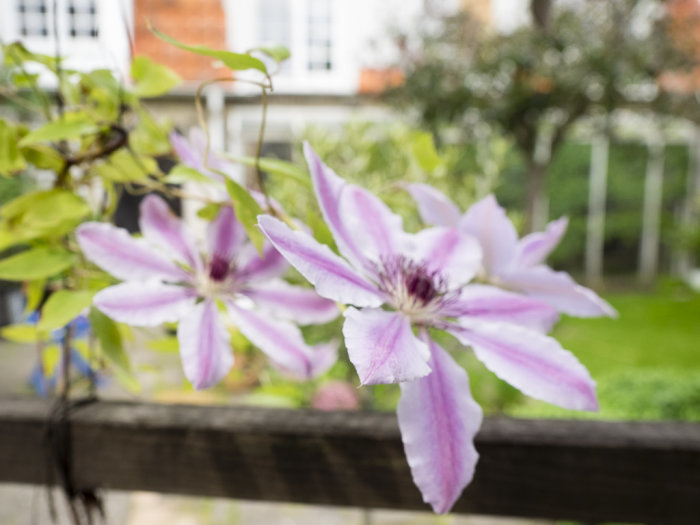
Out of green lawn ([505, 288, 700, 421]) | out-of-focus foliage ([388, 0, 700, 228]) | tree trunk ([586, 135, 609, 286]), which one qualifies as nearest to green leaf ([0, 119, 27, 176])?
→ green lawn ([505, 288, 700, 421])

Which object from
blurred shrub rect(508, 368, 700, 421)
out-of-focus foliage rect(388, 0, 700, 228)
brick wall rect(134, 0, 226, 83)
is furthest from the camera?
brick wall rect(134, 0, 226, 83)

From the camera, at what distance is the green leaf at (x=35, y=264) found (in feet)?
1.26

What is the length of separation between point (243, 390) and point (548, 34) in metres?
3.31

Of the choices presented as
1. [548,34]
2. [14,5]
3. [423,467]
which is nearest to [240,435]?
[423,467]

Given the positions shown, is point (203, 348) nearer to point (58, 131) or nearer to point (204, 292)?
point (204, 292)

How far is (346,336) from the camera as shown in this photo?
0.23 m

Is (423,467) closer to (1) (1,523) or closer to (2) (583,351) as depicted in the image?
A: (1) (1,523)

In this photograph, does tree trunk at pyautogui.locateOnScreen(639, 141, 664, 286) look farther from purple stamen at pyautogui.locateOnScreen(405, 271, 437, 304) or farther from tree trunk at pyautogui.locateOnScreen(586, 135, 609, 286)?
purple stamen at pyautogui.locateOnScreen(405, 271, 437, 304)

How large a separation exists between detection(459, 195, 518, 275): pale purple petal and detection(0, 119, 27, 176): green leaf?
30cm

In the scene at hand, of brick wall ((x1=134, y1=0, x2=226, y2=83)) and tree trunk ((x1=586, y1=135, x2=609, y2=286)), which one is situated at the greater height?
brick wall ((x1=134, y1=0, x2=226, y2=83))

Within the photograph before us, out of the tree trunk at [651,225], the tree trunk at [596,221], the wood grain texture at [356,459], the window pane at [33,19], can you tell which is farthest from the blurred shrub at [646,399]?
the tree trunk at [651,225]

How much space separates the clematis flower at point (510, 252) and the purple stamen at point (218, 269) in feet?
0.44

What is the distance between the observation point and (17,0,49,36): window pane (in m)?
5.68

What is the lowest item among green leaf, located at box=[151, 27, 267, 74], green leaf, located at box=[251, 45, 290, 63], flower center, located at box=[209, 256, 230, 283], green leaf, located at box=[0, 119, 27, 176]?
flower center, located at box=[209, 256, 230, 283]
